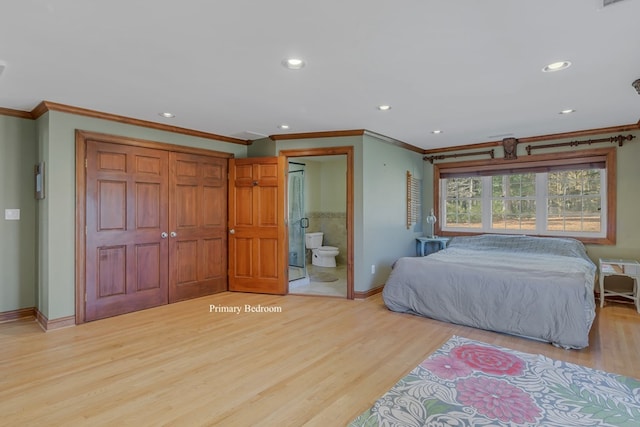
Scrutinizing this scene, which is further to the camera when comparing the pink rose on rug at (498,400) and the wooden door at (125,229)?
the wooden door at (125,229)

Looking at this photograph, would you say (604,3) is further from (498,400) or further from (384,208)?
(384,208)

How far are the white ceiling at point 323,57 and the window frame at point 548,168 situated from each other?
824 mm

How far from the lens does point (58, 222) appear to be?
342 cm

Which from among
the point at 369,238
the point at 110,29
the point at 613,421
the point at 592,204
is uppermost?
the point at 110,29

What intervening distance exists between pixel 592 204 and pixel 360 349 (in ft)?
13.7

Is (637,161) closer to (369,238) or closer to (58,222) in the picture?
(369,238)

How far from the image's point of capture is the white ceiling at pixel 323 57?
1.81 meters

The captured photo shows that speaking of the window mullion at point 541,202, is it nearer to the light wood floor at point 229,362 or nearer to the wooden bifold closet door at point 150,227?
the light wood floor at point 229,362

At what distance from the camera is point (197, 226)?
4.60 metres

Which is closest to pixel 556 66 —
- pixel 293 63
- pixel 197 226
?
pixel 293 63

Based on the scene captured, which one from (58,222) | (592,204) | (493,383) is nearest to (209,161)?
(58,222)

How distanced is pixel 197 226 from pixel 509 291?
12.5ft

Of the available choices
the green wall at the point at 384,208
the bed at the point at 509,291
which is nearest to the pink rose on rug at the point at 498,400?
the bed at the point at 509,291

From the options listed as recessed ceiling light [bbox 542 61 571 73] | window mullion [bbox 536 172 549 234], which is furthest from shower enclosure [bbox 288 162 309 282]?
window mullion [bbox 536 172 549 234]
